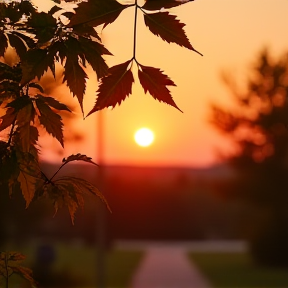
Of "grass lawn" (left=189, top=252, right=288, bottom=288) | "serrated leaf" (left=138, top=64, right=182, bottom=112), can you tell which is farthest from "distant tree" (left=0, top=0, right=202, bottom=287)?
"grass lawn" (left=189, top=252, right=288, bottom=288)

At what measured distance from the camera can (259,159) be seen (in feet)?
68.1

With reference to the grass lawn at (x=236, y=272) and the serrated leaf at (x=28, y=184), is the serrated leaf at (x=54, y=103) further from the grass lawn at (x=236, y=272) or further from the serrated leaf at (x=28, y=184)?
the grass lawn at (x=236, y=272)

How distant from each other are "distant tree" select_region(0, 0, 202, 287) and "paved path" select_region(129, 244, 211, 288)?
51.7ft

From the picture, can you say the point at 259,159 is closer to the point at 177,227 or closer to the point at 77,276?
the point at 177,227

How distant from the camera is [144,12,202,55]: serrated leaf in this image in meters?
0.62

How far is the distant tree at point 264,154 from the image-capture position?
1894cm

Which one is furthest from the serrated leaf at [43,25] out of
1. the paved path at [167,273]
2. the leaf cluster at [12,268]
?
the paved path at [167,273]

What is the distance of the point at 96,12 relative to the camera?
60 centimetres

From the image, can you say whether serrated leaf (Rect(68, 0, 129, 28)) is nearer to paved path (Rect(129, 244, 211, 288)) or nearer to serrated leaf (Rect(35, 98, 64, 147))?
serrated leaf (Rect(35, 98, 64, 147))

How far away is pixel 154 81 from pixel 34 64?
0.11 meters

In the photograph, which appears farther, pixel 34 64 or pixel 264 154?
pixel 264 154

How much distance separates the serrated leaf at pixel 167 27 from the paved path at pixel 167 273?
52.1ft

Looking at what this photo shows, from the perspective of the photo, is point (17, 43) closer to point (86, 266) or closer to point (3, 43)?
point (3, 43)

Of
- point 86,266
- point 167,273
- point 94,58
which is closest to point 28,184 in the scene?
point 94,58
